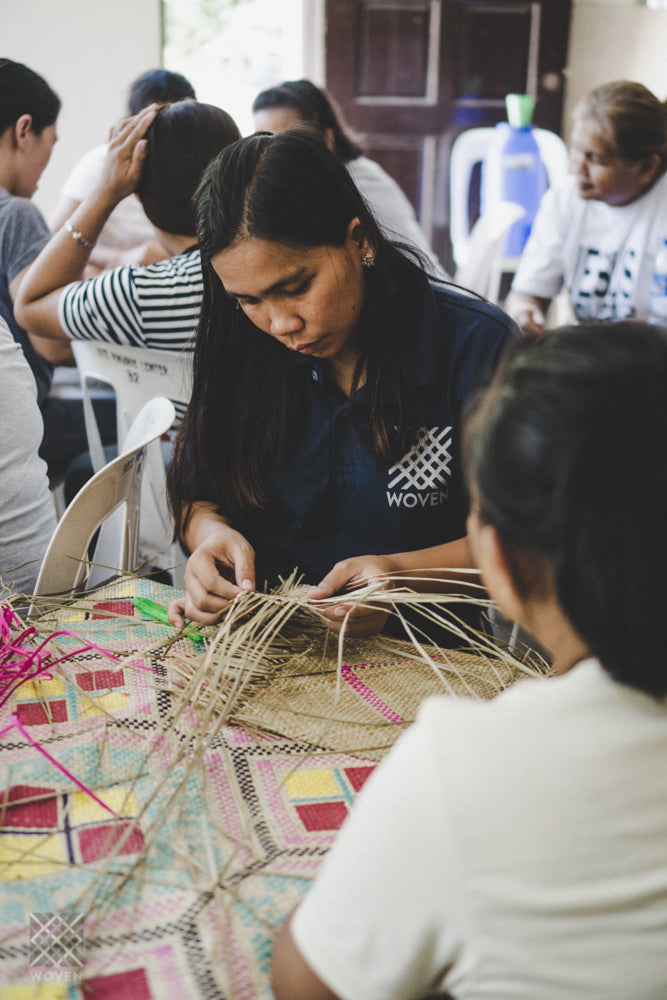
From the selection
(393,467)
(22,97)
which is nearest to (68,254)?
(22,97)

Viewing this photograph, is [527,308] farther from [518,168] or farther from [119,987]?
[119,987]

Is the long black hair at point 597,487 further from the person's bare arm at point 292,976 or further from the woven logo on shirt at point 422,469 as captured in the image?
the woven logo on shirt at point 422,469

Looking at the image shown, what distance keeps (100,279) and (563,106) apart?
4090 millimetres

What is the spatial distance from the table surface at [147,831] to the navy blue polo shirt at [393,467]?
0.35 m

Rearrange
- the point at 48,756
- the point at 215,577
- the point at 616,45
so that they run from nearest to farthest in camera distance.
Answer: the point at 48,756
the point at 215,577
the point at 616,45

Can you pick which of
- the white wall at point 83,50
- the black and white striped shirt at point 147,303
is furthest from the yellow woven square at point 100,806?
the white wall at point 83,50

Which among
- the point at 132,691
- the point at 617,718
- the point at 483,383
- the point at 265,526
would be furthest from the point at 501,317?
the point at 617,718

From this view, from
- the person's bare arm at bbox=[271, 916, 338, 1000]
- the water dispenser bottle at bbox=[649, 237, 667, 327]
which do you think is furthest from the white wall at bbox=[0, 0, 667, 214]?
the person's bare arm at bbox=[271, 916, 338, 1000]

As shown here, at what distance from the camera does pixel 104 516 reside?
141 centimetres

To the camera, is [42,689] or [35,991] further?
[42,689]

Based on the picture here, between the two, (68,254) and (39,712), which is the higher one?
(68,254)

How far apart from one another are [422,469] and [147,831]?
2.38ft

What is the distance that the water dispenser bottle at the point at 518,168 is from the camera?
4.64m

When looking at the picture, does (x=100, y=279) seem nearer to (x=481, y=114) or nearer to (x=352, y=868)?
(x=352, y=868)
